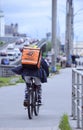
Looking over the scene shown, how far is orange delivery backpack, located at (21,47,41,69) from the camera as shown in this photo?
14953 millimetres

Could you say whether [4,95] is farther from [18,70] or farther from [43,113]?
[18,70]

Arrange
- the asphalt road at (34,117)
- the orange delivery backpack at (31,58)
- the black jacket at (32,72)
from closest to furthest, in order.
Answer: the asphalt road at (34,117)
the orange delivery backpack at (31,58)
the black jacket at (32,72)

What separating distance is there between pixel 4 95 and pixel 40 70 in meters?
7.73

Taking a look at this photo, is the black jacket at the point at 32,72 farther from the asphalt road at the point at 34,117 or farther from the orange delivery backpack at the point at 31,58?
the asphalt road at the point at 34,117

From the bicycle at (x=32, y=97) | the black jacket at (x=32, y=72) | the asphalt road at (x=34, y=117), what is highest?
the black jacket at (x=32, y=72)

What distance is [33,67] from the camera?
49.5ft

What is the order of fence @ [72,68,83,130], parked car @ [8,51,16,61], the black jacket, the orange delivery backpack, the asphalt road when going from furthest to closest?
parked car @ [8,51,16,61] → the black jacket → the orange delivery backpack → the asphalt road → fence @ [72,68,83,130]

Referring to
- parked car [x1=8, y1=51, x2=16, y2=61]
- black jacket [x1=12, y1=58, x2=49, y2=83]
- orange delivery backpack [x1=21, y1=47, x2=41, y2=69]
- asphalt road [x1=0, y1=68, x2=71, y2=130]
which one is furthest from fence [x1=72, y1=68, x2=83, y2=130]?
parked car [x1=8, y1=51, x2=16, y2=61]

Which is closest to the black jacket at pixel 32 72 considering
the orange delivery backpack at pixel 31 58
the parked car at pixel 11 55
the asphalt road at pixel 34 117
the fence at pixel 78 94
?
the orange delivery backpack at pixel 31 58

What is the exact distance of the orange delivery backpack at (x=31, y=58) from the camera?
49.1ft

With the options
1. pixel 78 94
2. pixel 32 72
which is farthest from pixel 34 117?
pixel 78 94

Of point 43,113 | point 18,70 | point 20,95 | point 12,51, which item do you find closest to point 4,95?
point 20,95

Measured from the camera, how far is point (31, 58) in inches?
592

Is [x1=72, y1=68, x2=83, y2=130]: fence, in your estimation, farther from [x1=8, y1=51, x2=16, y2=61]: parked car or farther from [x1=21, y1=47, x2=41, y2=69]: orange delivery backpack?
[x1=8, y1=51, x2=16, y2=61]: parked car
